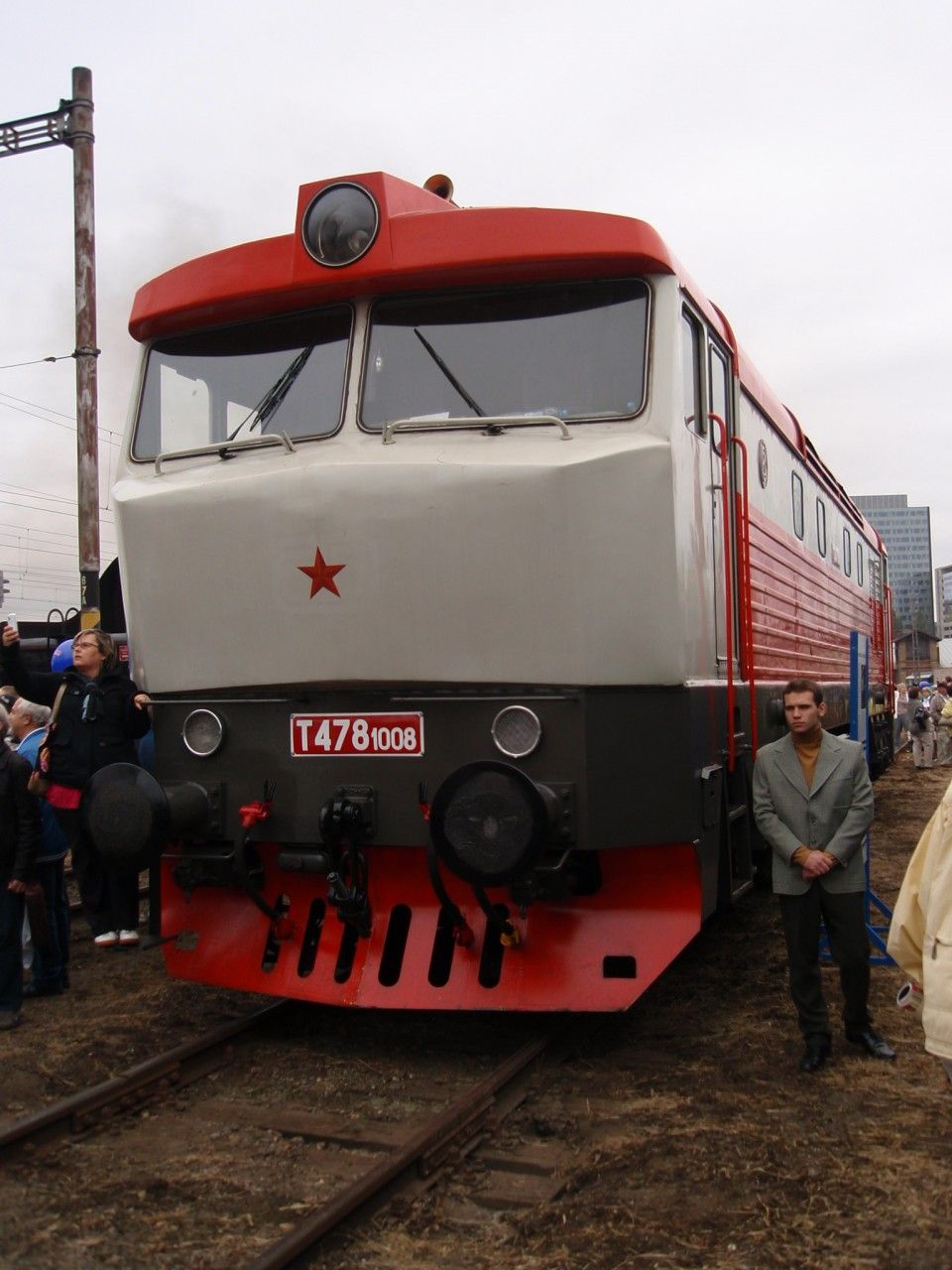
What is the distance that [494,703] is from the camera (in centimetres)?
520

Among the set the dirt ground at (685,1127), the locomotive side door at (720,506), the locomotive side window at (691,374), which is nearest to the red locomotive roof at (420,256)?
the locomotive side window at (691,374)

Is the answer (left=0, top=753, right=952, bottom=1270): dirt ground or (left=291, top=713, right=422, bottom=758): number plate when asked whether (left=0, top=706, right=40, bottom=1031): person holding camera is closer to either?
(left=0, top=753, right=952, bottom=1270): dirt ground

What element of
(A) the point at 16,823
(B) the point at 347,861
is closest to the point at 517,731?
(B) the point at 347,861

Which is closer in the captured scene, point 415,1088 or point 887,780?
point 415,1088

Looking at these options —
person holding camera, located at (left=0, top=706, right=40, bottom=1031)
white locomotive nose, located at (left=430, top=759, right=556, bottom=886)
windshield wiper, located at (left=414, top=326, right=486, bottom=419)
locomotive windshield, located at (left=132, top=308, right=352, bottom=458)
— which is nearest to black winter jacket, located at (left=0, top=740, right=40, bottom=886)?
person holding camera, located at (left=0, top=706, right=40, bottom=1031)

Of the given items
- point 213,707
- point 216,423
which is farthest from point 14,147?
point 213,707

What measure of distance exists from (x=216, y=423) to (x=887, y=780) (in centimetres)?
1666

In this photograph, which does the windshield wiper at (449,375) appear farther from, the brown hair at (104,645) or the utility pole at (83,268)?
the utility pole at (83,268)

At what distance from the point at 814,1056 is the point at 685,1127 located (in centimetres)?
93

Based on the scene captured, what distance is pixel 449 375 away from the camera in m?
5.54

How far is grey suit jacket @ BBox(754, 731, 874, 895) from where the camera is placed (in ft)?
17.6

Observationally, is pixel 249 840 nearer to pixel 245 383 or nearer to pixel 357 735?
pixel 357 735

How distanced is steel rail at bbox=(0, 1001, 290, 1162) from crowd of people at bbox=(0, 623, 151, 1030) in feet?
4.00

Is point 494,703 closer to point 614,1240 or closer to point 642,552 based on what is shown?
point 642,552
